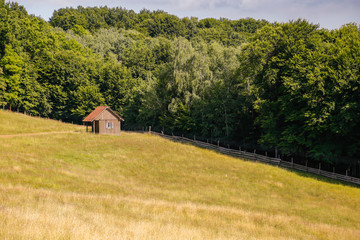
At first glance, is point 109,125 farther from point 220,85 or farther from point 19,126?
point 220,85

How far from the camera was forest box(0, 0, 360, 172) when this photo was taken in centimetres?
3700

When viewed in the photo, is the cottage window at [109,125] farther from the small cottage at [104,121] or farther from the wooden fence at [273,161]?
the wooden fence at [273,161]

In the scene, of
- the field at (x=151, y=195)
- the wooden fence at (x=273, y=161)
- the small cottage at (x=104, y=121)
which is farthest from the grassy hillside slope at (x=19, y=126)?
the wooden fence at (x=273, y=161)

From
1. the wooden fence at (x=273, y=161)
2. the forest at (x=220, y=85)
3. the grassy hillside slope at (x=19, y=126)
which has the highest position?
the forest at (x=220, y=85)

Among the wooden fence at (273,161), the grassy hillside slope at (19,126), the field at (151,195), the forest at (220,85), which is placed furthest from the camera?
the grassy hillside slope at (19,126)

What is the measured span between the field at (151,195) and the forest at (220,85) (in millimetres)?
7793

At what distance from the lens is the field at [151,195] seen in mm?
11703

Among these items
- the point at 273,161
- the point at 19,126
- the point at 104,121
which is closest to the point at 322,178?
the point at 273,161

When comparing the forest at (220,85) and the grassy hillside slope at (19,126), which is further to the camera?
the grassy hillside slope at (19,126)

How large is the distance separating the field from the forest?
779 centimetres

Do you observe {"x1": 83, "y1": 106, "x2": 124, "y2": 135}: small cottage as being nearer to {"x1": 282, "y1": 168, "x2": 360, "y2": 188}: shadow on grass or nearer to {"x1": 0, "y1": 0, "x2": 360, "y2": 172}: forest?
{"x1": 0, "y1": 0, "x2": 360, "y2": 172}: forest

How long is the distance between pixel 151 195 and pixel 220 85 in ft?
121

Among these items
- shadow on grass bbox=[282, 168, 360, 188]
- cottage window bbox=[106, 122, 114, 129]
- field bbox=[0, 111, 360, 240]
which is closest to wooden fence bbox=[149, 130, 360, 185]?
shadow on grass bbox=[282, 168, 360, 188]

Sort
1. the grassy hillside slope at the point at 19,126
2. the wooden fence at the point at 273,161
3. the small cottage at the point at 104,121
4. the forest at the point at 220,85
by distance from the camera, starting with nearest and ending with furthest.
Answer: the forest at the point at 220,85
the wooden fence at the point at 273,161
the grassy hillside slope at the point at 19,126
the small cottage at the point at 104,121
